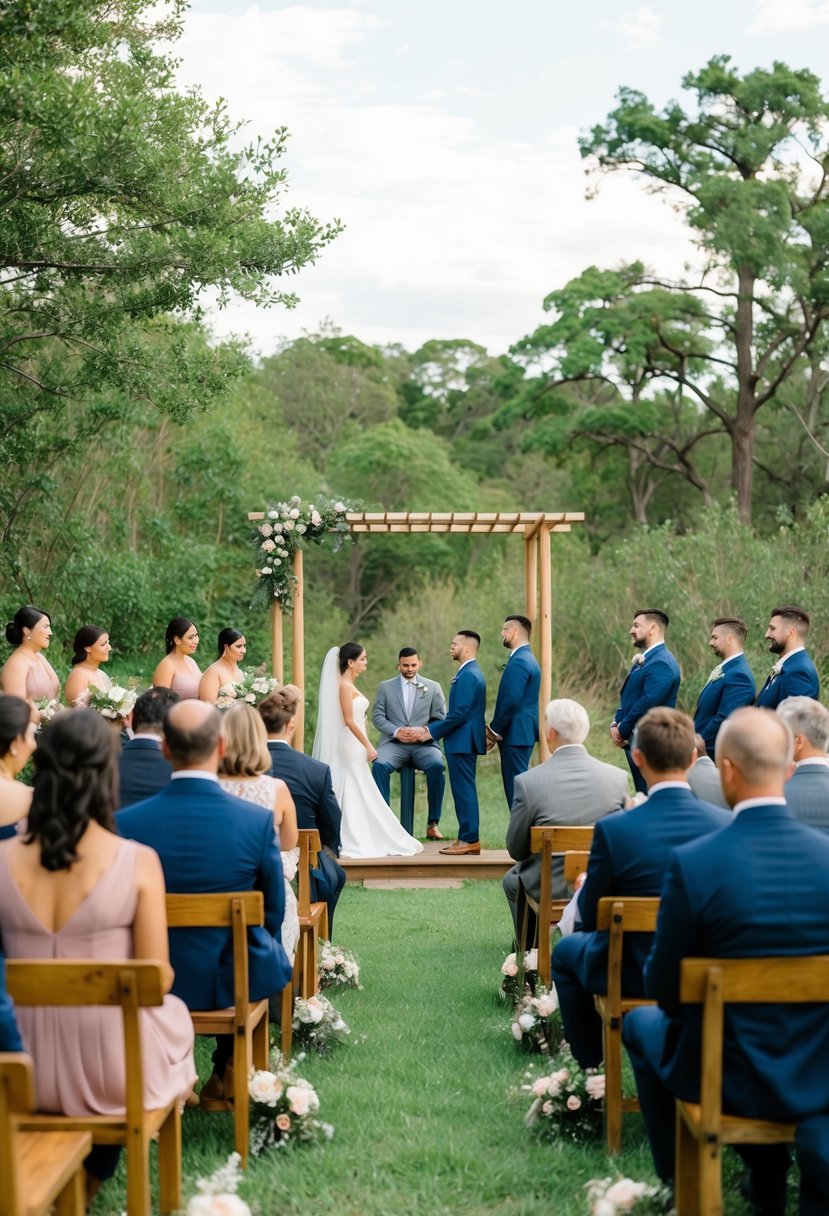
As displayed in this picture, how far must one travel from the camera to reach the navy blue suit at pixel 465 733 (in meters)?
11.6

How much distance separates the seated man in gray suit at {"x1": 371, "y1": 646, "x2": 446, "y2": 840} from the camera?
12352 millimetres

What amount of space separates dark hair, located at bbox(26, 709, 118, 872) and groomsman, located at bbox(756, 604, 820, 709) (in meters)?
6.06

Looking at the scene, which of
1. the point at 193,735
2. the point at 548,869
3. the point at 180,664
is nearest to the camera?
the point at 193,735

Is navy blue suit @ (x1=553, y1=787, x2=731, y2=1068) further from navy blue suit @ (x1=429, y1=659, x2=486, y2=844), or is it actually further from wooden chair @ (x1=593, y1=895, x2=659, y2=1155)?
navy blue suit @ (x1=429, y1=659, x2=486, y2=844)

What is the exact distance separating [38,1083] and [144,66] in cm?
1117

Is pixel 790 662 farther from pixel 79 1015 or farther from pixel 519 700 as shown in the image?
pixel 79 1015

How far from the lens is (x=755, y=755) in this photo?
142 inches

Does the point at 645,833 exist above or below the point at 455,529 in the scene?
below

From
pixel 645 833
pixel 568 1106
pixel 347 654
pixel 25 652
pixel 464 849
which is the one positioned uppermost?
pixel 25 652

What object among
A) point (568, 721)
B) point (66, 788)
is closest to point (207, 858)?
point (66, 788)

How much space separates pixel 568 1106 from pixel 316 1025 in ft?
5.13

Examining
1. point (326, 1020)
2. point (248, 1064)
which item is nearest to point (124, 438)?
point (326, 1020)

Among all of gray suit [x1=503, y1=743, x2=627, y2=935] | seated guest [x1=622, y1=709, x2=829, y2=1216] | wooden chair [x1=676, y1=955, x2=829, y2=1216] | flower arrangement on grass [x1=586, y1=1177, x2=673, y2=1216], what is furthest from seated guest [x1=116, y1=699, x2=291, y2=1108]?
gray suit [x1=503, y1=743, x2=627, y2=935]

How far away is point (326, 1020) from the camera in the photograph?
6.02 meters
